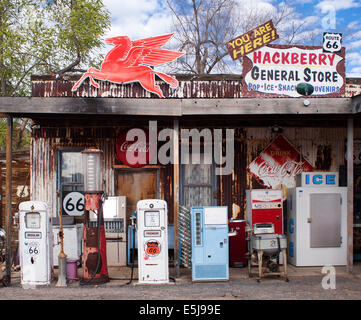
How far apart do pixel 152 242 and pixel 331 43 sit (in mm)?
5883

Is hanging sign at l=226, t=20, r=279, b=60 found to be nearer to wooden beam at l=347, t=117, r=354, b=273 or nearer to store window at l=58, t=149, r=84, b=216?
wooden beam at l=347, t=117, r=354, b=273

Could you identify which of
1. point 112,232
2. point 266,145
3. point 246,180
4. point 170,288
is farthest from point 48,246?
point 266,145

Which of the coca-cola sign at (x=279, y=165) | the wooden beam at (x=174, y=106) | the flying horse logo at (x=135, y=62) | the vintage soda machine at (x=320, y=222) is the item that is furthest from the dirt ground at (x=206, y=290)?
the flying horse logo at (x=135, y=62)

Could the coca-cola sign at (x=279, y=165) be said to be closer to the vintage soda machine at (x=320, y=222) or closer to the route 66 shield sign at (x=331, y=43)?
the vintage soda machine at (x=320, y=222)

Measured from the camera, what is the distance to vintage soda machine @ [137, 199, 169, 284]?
26.0ft

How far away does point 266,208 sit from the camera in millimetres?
9430

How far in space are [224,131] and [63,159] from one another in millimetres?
4120

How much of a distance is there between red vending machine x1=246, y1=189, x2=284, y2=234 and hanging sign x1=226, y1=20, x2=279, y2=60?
124 inches

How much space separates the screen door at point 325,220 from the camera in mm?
9344

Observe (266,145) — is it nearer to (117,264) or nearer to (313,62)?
(313,62)

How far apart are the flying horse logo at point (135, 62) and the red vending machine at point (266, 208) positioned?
3337 millimetres

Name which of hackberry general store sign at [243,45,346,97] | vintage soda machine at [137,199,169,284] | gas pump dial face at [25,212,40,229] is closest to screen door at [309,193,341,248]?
hackberry general store sign at [243,45,346,97]

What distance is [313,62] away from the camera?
934 cm

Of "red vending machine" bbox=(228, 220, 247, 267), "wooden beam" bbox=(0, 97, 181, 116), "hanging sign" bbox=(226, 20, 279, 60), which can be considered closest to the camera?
"wooden beam" bbox=(0, 97, 181, 116)
